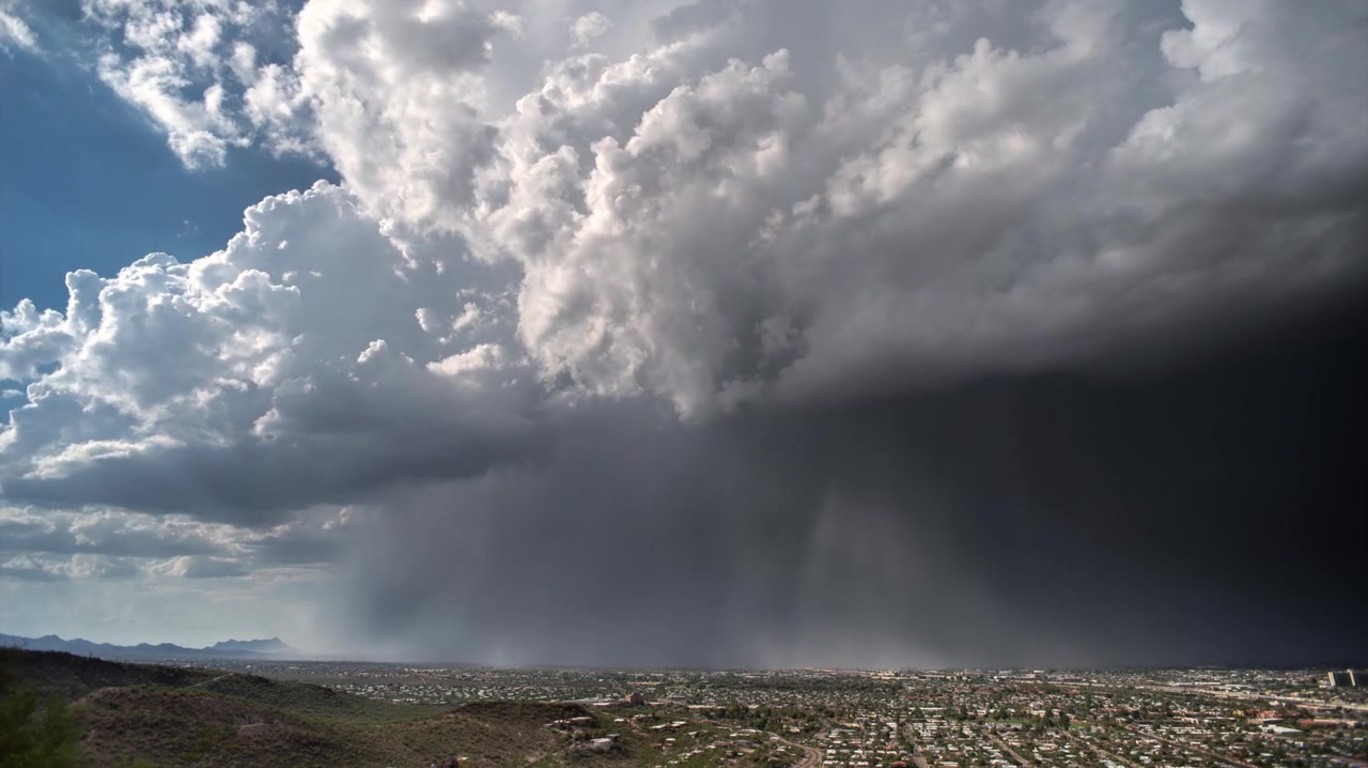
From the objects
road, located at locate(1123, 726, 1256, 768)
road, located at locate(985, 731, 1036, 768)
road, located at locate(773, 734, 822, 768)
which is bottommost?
road, located at locate(773, 734, 822, 768)

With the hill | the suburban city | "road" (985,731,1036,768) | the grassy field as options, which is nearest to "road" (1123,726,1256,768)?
the suburban city

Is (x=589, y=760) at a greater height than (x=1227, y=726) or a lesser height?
lesser

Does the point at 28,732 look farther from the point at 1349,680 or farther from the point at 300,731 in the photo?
the point at 1349,680

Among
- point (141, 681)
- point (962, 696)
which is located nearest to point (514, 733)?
point (141, 681)

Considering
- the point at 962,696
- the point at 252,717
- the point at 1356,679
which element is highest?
the point at 1356,679

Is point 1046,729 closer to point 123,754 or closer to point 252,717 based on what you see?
point 252,717

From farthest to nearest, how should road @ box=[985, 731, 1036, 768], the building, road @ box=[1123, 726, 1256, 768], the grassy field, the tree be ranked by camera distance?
road @ box=[985, 731, 1036, 768] → the building → the grassy field → road @ box=[1123, 726, 1256, 768] → the tree

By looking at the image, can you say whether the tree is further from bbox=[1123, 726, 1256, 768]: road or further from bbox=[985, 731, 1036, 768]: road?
bbox=[985, 731, 1036, 768]: road

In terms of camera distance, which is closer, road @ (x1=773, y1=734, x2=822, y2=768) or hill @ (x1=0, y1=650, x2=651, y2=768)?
hill @ (x1=0, y1=650, x2=651, y2=768)

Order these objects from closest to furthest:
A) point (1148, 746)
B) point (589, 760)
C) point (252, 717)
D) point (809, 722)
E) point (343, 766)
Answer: point (343, 766)
point (252, 717)
point (1148, 746)
point (589, 760)
point (809, 722)

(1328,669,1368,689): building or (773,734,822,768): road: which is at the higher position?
(1328,669,1368,689): building

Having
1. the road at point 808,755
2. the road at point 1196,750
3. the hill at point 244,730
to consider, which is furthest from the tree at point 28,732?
the road at point 1196,750
